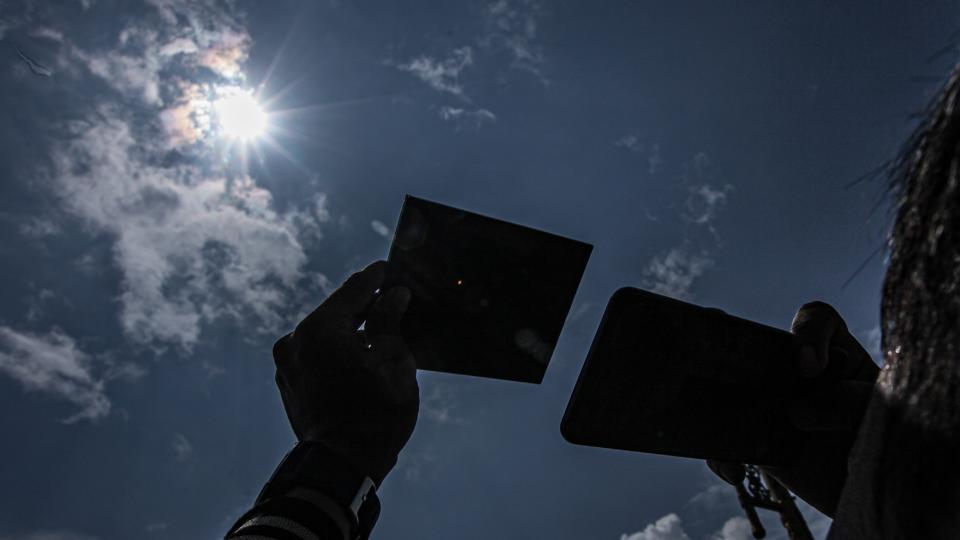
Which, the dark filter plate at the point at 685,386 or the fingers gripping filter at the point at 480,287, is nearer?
the dark filter plate at the point at 685,386

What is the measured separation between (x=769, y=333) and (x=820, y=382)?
0.35 m

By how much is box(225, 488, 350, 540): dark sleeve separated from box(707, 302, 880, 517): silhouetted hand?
2214 mm

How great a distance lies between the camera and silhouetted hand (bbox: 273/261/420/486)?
2.28 meters

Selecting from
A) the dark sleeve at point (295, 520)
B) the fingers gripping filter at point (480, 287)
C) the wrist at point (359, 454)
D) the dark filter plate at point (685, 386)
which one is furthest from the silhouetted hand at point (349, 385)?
the dark filter plate at point (685, 386)

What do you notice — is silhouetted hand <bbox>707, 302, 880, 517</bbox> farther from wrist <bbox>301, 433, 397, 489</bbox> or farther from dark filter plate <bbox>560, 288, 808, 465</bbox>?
wrist <bbox>301, 433, 397, 489</bbox>

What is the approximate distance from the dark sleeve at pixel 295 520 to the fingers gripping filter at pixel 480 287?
1.68 meters

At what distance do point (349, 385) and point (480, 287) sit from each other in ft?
4.87

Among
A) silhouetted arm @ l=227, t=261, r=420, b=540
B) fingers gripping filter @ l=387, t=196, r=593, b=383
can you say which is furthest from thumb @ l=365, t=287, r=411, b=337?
fingers gripping filter @ l=387, t=196, r=593, b=383

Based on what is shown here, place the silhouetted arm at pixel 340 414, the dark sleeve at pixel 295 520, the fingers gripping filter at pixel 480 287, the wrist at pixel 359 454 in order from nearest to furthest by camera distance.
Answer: the dark sleeve at pixel 295 520, the silhouetted arm at pixel 340 414, the wrist at pixel 359 454, the fingers gripping filter at pixel 480 287

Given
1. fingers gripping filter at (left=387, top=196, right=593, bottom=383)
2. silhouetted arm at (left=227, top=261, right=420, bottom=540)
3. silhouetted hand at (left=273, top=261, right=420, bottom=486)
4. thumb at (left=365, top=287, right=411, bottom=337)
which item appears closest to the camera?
silhouetted arm at (left=227, top=261, right=420, bottom=540)

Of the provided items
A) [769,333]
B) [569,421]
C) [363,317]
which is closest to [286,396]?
[363,317]

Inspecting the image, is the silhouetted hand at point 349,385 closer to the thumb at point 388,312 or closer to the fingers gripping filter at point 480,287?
the thumb at point 388,312

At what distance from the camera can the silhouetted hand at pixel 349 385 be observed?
2283mm

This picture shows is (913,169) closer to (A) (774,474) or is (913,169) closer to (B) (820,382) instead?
(B) (820,382)
